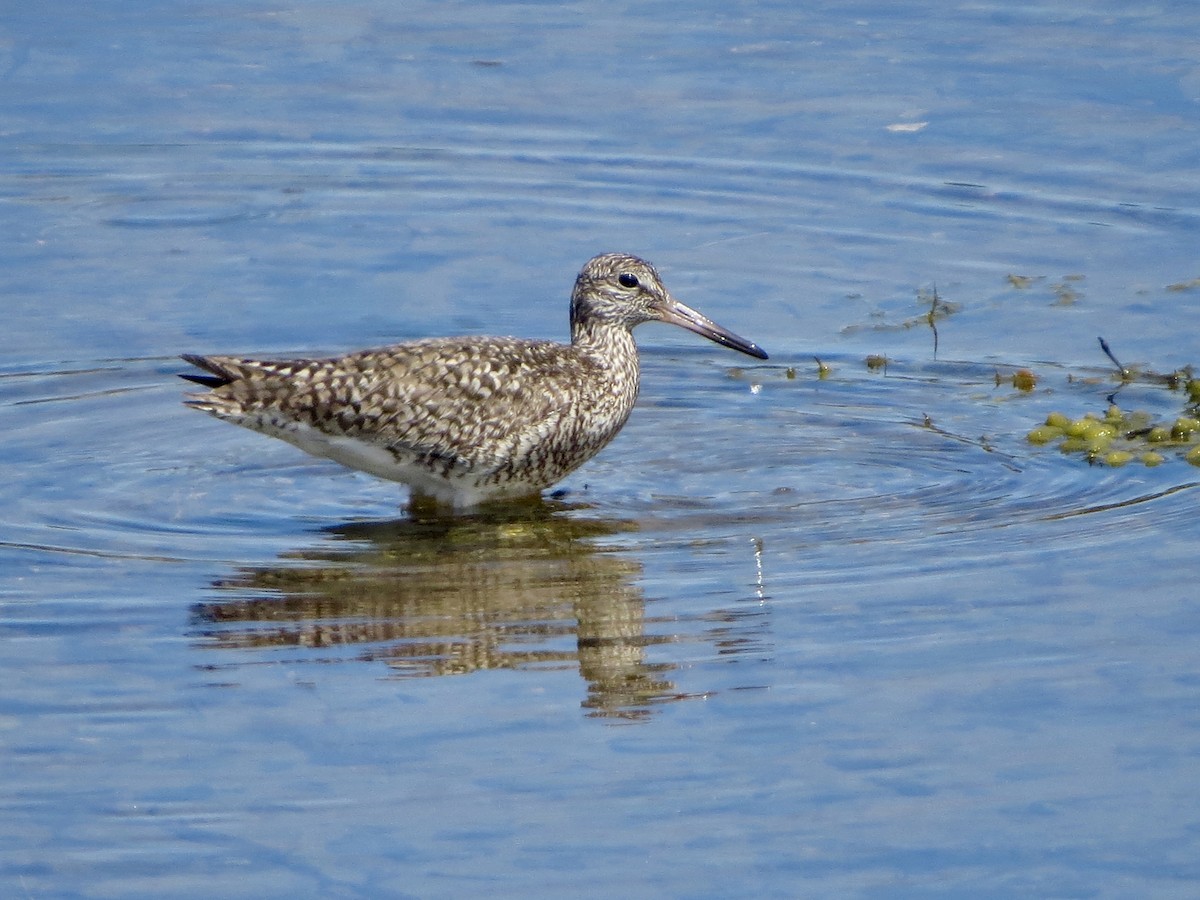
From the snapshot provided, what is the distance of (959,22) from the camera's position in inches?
560

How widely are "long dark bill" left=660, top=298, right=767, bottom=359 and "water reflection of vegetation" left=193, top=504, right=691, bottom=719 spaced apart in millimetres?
1294

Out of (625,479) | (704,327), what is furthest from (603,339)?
(625,479)

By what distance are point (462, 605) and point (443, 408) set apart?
1.43 meters

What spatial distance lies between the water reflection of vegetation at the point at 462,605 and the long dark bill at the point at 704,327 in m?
1.29

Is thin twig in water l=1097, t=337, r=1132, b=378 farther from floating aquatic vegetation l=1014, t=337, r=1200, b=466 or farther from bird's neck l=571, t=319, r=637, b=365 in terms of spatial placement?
bird's neck l=571, t=319, r=637, b=365

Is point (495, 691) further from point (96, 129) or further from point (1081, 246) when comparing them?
point (96, 129)

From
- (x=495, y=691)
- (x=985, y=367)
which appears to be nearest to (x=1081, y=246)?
(x=985, y=367)

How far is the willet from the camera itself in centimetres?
879

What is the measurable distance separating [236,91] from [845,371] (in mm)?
5338

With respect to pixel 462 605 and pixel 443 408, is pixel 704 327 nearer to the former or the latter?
pixel 443 408

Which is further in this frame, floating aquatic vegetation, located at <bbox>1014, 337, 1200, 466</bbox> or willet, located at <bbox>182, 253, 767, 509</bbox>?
floating aquatic vegetation, located at <bbox>1014, 337, 1200, 466</bbox>

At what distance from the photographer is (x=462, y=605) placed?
775 centimetres

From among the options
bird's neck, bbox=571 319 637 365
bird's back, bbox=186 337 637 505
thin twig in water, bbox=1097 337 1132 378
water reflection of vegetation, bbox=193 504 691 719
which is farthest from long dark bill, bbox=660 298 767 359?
thin twig in water, bbox=1097 337 1132 378

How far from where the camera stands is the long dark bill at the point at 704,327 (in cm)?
973
